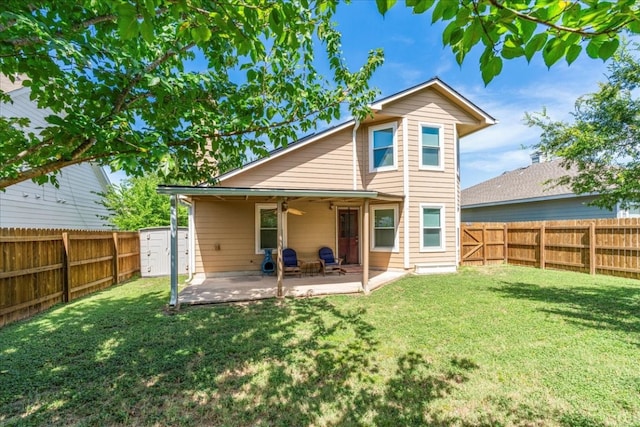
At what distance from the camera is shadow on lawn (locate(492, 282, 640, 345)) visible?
5320 mm

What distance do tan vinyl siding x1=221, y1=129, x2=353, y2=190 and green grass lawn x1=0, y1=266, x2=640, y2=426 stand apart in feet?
15.4

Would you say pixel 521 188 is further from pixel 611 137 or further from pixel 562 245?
pixel 611 137

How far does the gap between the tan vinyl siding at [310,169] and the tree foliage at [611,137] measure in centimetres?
636

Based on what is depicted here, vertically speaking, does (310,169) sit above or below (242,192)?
above

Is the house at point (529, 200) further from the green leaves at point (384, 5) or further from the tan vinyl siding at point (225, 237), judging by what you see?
the green leaves at point (384, 5)

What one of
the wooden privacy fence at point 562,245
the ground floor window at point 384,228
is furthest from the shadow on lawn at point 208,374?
the wooden privacy fence at point 562,245

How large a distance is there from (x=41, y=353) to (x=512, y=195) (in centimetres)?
1965

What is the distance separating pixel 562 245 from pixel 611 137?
16.4ft

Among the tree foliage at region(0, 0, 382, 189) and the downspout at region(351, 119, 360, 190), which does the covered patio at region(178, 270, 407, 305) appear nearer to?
the downspout at region(351, 119, 360, 190)

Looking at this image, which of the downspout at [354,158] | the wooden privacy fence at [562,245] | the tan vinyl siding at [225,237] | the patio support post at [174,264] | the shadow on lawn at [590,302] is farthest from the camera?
the downspout at [354,158]

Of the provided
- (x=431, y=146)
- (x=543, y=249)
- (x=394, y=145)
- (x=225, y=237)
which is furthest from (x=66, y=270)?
(x=543, y=249)

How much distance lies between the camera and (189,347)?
4.45 m

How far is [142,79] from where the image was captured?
3324 mm

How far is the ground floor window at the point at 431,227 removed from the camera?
33.9 ft
